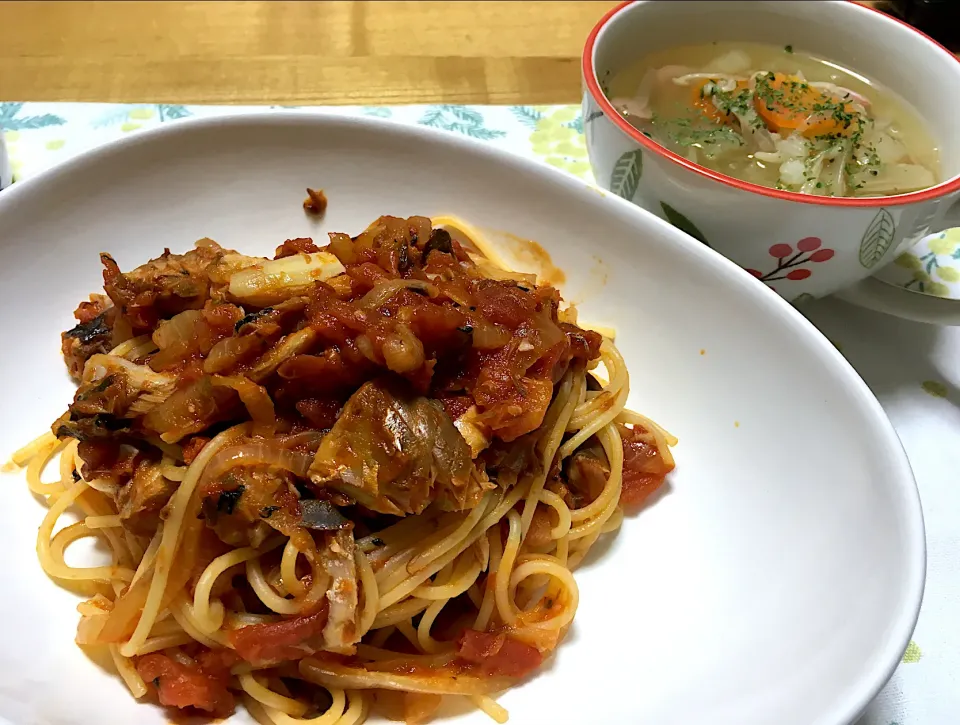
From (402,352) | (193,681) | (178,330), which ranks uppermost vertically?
(402,352)

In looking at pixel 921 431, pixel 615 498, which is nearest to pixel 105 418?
pixel 615 498

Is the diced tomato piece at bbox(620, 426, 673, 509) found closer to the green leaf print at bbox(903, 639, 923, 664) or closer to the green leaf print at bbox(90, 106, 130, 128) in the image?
the green leaf print at bbox(903, 639, 923, 664)

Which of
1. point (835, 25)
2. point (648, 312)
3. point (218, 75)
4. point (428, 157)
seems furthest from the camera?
point (218, 75)

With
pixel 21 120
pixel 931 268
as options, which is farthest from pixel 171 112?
pixel 931 268

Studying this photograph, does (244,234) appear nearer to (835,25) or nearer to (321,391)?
(321,391)

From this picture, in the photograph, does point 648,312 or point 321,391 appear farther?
point 648,312

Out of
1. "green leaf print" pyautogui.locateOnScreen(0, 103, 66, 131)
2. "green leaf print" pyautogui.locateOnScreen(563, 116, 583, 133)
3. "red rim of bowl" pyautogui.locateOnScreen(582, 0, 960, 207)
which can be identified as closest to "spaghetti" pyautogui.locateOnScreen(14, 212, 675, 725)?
"red rim of bowl" pyautogui.locateOnScreen(582, 0, 960, 207)

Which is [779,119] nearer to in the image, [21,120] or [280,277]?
[280,277]
